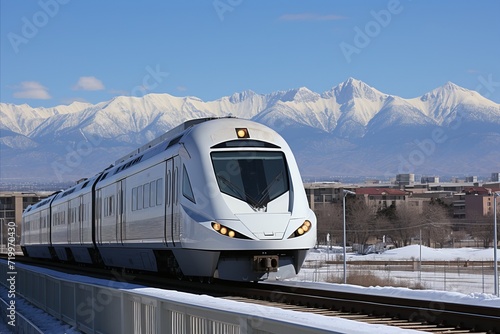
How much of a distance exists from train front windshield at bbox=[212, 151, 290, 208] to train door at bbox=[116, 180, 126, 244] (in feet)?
26.1

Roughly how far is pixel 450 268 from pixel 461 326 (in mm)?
71682

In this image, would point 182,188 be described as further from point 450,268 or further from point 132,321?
point 450,268

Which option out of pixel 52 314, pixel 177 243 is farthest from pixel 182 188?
pixel 52 314

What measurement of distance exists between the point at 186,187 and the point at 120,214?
816 centimetres

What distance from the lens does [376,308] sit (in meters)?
14.5

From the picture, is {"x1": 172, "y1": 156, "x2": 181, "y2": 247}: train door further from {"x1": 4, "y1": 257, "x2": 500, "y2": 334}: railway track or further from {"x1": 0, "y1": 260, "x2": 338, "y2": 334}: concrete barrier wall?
{"x1": 0, "y1": 260, "x2": 338, "y2": 334}: concrete barrier wall

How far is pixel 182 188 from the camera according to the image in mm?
20875

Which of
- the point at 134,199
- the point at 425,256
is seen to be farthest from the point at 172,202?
the point at 425,256

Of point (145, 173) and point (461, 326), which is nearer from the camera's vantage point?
point (461, 326)

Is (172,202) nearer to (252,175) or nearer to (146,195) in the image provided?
(252,175)

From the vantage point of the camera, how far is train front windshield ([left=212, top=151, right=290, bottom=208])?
20.1 metres

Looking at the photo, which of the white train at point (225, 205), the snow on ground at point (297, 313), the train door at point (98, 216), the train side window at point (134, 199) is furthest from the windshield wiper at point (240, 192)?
the train door at point (98, 216)

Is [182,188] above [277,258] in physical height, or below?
above

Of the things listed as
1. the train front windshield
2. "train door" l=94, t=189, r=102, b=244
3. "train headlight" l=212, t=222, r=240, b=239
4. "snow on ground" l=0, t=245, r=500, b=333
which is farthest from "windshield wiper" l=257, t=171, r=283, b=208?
"train door" l=94, t=189, r=102, b=244
